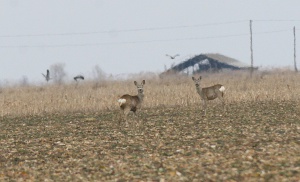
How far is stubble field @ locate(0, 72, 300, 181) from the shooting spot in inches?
486

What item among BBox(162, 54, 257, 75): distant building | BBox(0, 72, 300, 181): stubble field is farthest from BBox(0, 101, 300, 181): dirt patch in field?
BBox(162, 54, 257, 75): distant building

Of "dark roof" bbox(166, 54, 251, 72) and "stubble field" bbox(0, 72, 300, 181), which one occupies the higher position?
"dark roof" bbox(166, 54, 251, 72)

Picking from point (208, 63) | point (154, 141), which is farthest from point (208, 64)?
point (154, 141)

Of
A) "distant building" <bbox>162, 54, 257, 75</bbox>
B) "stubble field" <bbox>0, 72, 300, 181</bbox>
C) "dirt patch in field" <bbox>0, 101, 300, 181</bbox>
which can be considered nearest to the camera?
"dirt patch in field" <bbox>0, 101, 300, 181</bbox>

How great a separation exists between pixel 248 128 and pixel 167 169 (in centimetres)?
719

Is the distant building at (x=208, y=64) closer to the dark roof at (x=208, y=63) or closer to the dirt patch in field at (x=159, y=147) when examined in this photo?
the dark roof at (x=208, y=63)

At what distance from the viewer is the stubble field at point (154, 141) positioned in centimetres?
1235

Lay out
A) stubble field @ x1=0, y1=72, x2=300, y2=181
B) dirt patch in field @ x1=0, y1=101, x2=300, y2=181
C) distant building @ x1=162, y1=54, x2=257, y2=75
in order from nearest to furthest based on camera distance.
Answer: dirt patch in field @ x1=0, y1=101, x2=300, y2=181 < stubble field @ x1=0, y1=72, x2=300, y2=181 < distant building @ x1=162, y1=54, x2=257, y2=75

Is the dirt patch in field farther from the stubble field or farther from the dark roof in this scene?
the dark roof

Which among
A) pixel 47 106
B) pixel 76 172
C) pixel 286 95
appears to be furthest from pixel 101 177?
pixel 286 95

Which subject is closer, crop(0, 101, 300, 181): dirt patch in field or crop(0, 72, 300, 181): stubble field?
crop(0, 101, 300, 181): dirt patch in field

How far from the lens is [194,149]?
1510 centimetres

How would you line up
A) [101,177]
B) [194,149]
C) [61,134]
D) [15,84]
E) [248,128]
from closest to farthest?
[101,177] → [194,149] → [248,128] → [61,134] → [15,84]

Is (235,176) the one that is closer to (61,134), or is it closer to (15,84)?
(61,134)
